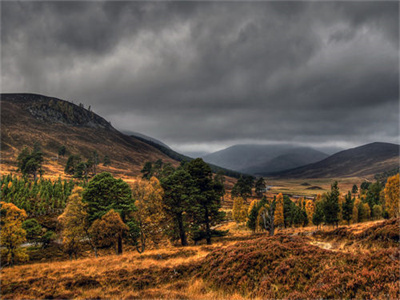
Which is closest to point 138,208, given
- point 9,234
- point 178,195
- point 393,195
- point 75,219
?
point 178,195

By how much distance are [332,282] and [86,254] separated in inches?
1507

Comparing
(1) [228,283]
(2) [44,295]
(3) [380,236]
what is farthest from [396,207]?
(2) [44,295]

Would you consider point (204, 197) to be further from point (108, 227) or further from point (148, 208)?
point (108, 227)

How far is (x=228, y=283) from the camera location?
1134 centimetres

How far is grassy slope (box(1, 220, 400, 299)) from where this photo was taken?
27.3 feet

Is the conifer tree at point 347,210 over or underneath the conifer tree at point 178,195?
underneath

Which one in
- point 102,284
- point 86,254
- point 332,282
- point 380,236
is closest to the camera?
point 332,282

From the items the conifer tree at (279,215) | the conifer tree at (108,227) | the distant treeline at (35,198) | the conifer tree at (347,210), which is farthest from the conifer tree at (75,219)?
the conifer tree at (347,210)

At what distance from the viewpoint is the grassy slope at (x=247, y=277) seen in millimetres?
8320

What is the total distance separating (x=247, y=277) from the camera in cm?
1126

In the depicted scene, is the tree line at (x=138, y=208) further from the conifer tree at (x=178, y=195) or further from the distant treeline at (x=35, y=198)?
the distant treeline at (x=35, y=198)

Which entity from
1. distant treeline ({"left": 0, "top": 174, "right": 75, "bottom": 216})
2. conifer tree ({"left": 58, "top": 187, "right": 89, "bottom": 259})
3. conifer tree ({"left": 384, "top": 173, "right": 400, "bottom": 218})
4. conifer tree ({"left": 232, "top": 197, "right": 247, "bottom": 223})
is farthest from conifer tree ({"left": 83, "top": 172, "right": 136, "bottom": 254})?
conifer tree ({"left": 384, "top": 173, "right": 400, "bottom": 218})

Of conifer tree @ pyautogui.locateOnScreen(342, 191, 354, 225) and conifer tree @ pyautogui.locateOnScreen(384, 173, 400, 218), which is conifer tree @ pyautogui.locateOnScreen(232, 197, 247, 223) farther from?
conifer tree @ pyautogui.locateOnScreen(384, 173, 400, 218)

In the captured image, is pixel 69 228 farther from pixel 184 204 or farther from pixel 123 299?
pixel 123 299
